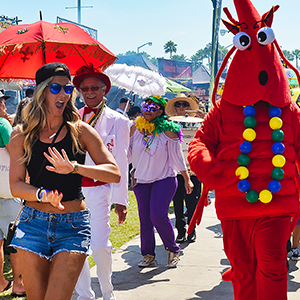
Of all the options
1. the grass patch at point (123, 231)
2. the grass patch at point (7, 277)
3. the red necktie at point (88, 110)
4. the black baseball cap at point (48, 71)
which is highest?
the black baseball cap at point (48, 71)

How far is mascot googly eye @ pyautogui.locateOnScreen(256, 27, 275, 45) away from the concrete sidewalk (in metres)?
2.60

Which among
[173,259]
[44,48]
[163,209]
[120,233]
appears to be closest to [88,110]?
[44,48]

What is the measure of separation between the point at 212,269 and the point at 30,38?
11.3ft

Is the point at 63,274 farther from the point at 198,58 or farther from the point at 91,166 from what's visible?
the point at 198,58

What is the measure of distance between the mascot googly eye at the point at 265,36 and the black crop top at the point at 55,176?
1653 millimetres

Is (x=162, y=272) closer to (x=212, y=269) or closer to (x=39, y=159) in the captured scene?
(x=212, y=269)

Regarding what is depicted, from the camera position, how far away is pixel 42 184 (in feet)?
9.02

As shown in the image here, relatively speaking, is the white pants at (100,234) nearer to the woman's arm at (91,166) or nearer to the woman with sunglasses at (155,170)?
the woman's arm at (91,166)

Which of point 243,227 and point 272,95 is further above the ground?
point 272,95

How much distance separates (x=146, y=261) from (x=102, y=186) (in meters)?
1.81

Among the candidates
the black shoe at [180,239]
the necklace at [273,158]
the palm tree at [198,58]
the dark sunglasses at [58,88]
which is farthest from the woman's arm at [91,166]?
the palm tree at [198,58]

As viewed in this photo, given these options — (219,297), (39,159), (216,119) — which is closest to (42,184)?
(39,159)

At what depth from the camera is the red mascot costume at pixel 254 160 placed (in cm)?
321

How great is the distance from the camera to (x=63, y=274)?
2561 millimetres
